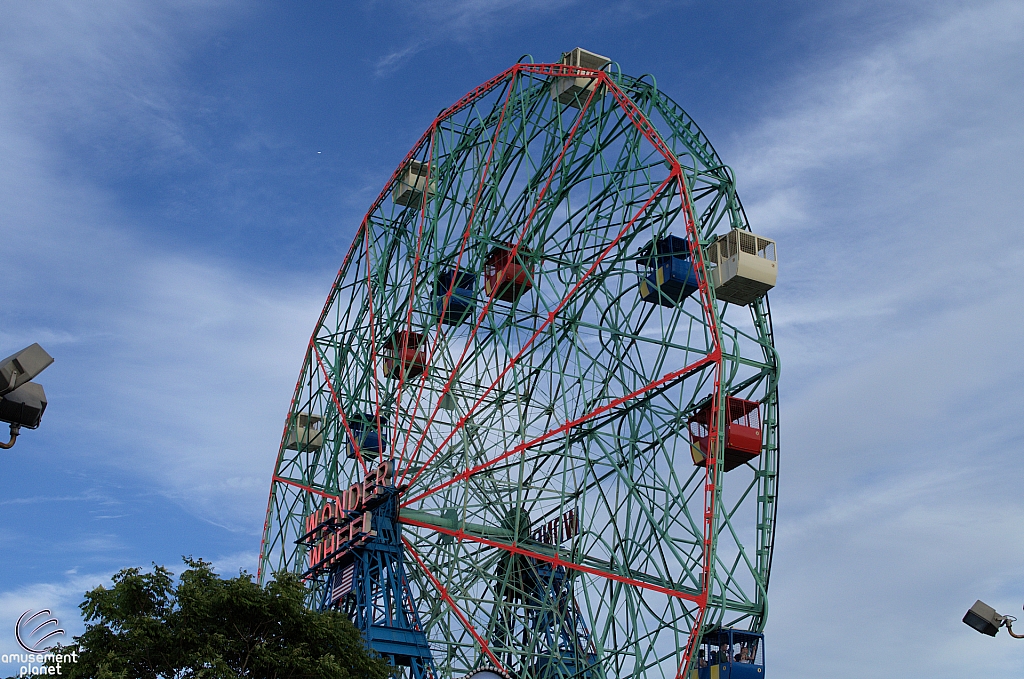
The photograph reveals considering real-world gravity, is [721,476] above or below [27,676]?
above

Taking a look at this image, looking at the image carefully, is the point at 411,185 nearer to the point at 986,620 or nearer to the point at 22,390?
the point at 986,620

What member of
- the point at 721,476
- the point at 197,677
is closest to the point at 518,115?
the point at 721,476

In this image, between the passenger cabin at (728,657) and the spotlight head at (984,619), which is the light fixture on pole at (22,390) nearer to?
the spotlight head at (984,619)

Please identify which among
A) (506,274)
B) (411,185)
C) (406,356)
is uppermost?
(411,185)

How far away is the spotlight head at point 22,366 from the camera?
9.27 metres

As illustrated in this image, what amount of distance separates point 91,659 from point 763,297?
62.7 ft

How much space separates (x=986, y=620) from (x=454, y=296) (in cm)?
2483

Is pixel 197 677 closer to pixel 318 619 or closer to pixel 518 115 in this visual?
pixel 318 619

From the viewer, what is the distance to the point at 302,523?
43.2 m

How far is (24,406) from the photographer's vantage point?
32.1ft

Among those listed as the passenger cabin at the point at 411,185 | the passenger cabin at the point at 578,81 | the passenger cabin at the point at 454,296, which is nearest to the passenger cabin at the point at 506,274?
the passenger cabin at the point at 454,296

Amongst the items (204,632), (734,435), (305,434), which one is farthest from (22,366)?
(305,434)

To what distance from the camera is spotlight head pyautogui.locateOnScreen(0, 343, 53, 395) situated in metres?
9.27

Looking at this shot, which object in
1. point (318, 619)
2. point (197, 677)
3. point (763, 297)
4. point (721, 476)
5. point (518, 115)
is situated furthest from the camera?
point (518, 115)
